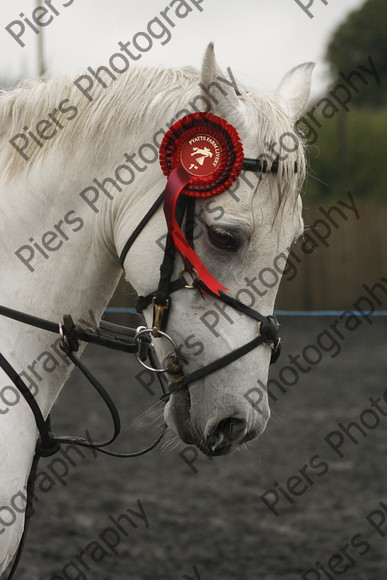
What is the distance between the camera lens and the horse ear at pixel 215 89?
6.40 feet

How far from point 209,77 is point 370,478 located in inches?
180

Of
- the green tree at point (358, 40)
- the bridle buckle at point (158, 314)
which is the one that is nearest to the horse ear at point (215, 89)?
the bridle buckle at point (158, 314)

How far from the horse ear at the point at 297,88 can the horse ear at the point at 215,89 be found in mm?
298

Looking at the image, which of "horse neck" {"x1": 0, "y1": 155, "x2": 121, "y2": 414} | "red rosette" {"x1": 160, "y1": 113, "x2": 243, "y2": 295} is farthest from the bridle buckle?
"horse neck" {"x1": 0, "y1": 155, "x2": 121, "y2": 414}

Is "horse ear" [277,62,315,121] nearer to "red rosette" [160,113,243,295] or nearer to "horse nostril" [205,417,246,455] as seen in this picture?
"red rosette" [160,113,243,295]

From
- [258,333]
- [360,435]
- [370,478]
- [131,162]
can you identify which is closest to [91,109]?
[131,162]

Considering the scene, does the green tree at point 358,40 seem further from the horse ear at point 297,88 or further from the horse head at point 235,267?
the horse head at point 235,267

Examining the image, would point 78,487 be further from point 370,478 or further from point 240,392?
point 240,392

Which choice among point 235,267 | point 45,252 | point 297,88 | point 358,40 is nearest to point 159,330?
point 235,267

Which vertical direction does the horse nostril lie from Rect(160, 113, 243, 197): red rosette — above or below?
below

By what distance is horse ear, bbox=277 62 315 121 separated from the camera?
7.62 feet

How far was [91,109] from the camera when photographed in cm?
216

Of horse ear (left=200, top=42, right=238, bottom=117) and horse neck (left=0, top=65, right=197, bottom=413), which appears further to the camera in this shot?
horse neck (left=0, top=65, right=197, bottom=413)

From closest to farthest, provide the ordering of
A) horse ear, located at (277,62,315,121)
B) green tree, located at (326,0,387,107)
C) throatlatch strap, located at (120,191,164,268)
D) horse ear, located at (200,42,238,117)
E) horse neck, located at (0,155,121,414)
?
horse ear, located at (200,42,238,117) → throatlatch strap, located at (120,191,164,268) → horse neck, located at (0,155,121,414) → horse ear, located at (277,62,315,121) → green tree, located at (326,0,387,107)
